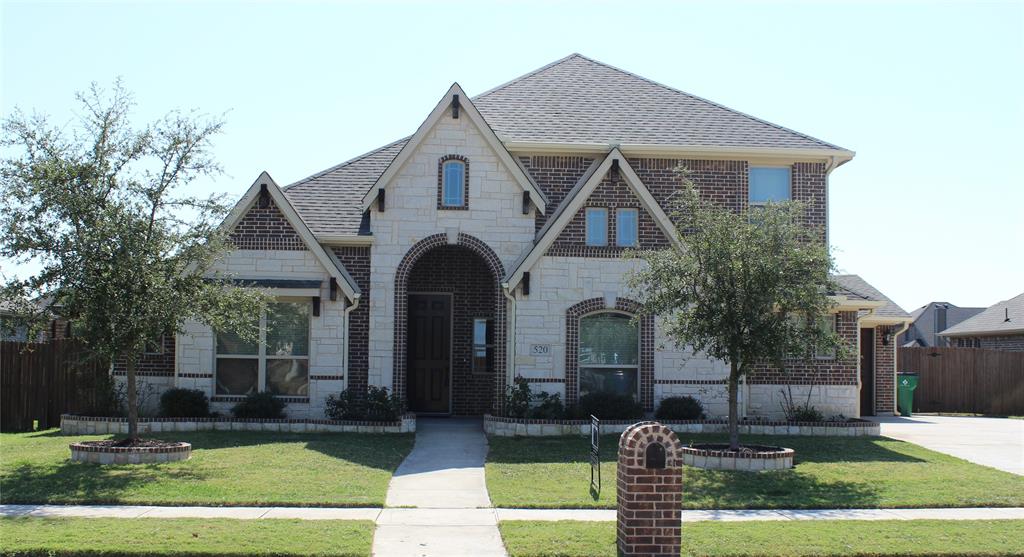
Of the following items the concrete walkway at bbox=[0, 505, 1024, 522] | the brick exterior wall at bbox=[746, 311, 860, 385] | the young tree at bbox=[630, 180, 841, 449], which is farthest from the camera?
the brick exterior wall at bbox=[746, 311, 860, 385]

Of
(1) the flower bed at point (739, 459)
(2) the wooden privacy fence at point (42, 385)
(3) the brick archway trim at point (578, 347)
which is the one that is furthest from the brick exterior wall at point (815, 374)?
(2) the wooden privacy fence at point (42, 385)

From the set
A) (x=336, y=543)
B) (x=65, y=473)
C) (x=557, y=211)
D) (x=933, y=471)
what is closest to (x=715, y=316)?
(x=933, y=471)

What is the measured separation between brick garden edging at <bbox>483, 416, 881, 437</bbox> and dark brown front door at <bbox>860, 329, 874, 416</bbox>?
6667 mm

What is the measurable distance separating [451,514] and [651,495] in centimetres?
335

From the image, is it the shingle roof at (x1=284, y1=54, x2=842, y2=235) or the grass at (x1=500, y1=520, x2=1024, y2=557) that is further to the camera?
the shingle roof at (x1=284, y1=54, x2=842, y2=235)

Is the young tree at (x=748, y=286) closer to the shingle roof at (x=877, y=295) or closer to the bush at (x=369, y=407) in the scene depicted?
the bush at (x=369, y=407)

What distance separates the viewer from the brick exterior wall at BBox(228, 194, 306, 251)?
19.6 m

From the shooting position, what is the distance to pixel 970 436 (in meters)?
20.8

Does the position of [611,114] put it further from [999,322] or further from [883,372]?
[999,322]

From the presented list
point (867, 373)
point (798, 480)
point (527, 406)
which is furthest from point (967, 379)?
point (798, 480)

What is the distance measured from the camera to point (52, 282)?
14.2m

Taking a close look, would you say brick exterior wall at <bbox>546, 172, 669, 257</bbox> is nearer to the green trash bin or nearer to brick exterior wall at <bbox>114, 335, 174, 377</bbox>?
brick exterior wall at <bbox>114, 335, 174, 377</bbox>

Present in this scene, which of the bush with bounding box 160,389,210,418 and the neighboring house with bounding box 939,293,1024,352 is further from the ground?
the neighboring house with bounding box 939,293,1024,352

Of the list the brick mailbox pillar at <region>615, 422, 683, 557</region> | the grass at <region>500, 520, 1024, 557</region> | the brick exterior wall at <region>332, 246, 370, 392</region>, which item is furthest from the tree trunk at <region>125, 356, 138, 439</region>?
the brick mailbox pillar at <region>615, 422, 683, 557</region>
